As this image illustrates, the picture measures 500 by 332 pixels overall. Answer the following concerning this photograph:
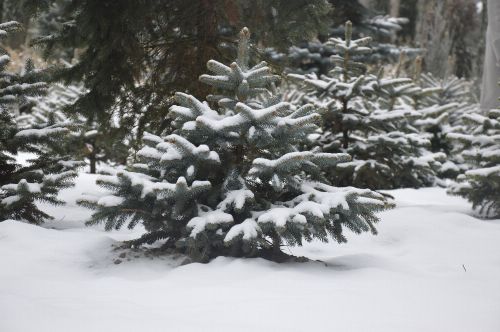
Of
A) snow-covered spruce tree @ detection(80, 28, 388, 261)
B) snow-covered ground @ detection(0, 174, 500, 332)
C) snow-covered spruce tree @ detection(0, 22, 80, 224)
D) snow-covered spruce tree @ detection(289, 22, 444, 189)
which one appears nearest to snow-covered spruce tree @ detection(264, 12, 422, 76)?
snow-covered spruce tree @ detection(289, 22, 444, 189)

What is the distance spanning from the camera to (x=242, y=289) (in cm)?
251

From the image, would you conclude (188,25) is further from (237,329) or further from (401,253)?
(237,329)

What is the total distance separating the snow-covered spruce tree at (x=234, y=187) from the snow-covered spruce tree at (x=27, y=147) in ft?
3.93

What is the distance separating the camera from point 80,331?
1980mm

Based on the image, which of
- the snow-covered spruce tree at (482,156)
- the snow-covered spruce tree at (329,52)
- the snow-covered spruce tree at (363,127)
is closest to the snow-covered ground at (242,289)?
the snow-covered spruce tree at (482,156)

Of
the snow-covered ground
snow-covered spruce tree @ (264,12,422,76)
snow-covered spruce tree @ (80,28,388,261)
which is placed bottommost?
the snow-covered ground

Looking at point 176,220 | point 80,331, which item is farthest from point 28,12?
point 80,331

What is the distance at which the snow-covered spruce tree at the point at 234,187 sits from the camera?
2926 mm

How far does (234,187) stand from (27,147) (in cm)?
225

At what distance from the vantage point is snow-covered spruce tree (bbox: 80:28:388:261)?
9.60 feet

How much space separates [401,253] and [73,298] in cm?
251

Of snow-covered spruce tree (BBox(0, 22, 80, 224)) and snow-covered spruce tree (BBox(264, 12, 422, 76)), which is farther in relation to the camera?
snow-covered spruce tree (BBox(264, 12, 422, 76))

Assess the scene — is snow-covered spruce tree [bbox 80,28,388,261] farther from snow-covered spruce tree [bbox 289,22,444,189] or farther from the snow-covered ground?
snow-covered spruce tree [bbox 289,22,444,189]

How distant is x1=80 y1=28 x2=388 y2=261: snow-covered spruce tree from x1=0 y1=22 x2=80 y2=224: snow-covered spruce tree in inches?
47.1
